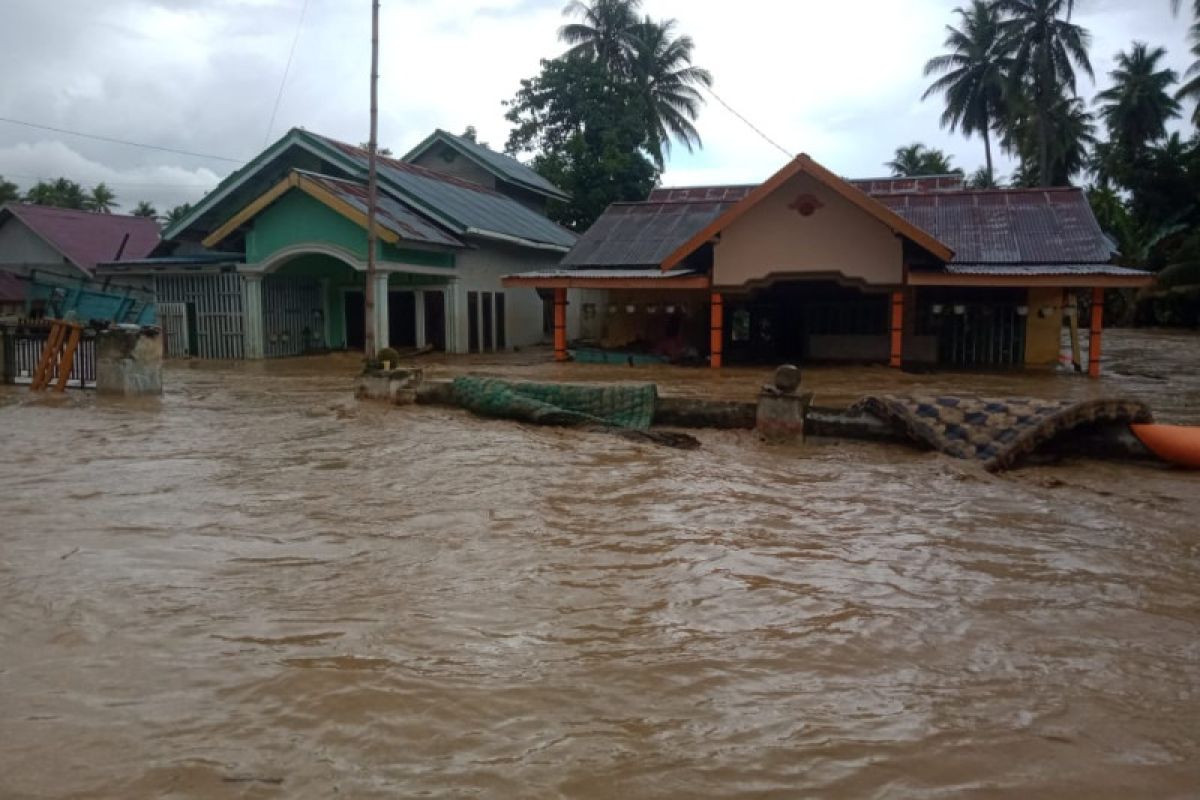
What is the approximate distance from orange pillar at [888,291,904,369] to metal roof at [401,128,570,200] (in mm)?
13468

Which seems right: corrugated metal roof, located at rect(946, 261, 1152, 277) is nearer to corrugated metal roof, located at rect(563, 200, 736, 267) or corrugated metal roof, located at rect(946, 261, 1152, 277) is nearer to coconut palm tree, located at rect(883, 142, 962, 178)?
corrugated metal roof, located at rect(563, 200, 736, 267)

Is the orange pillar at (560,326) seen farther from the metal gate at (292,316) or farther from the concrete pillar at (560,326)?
the metal gate at (292,316)

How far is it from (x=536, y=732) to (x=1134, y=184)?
40.2 m

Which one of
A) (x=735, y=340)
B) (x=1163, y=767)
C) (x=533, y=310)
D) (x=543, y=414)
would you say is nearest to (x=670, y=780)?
(x=1163, y=767)

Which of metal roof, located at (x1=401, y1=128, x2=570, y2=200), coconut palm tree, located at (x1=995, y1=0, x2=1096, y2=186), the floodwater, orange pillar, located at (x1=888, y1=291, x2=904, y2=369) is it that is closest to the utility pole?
the floodwater

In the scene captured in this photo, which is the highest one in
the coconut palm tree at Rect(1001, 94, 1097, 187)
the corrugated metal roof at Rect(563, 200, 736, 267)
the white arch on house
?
the coconut palm tree at Rect(1001, 94, 1097, 187)

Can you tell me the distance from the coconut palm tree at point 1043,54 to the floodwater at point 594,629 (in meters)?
31.7

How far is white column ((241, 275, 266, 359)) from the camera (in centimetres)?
2020

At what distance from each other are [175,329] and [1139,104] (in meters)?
36.2

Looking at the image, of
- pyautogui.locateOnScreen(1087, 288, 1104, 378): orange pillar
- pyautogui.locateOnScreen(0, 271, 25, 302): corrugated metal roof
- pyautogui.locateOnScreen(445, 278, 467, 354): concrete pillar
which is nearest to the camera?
pyautogui.locateOnScreen(1087, 288, 1104, 378): orange pillar

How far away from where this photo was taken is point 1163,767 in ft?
9.85

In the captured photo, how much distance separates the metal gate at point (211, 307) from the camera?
20594 millimetres

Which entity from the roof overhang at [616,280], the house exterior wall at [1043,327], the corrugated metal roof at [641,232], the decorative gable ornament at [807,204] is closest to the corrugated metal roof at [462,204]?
the corrugated metal roof at [641,232]

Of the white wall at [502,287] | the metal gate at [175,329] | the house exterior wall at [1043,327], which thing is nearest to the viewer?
the house exterior wall at [1043,327]
